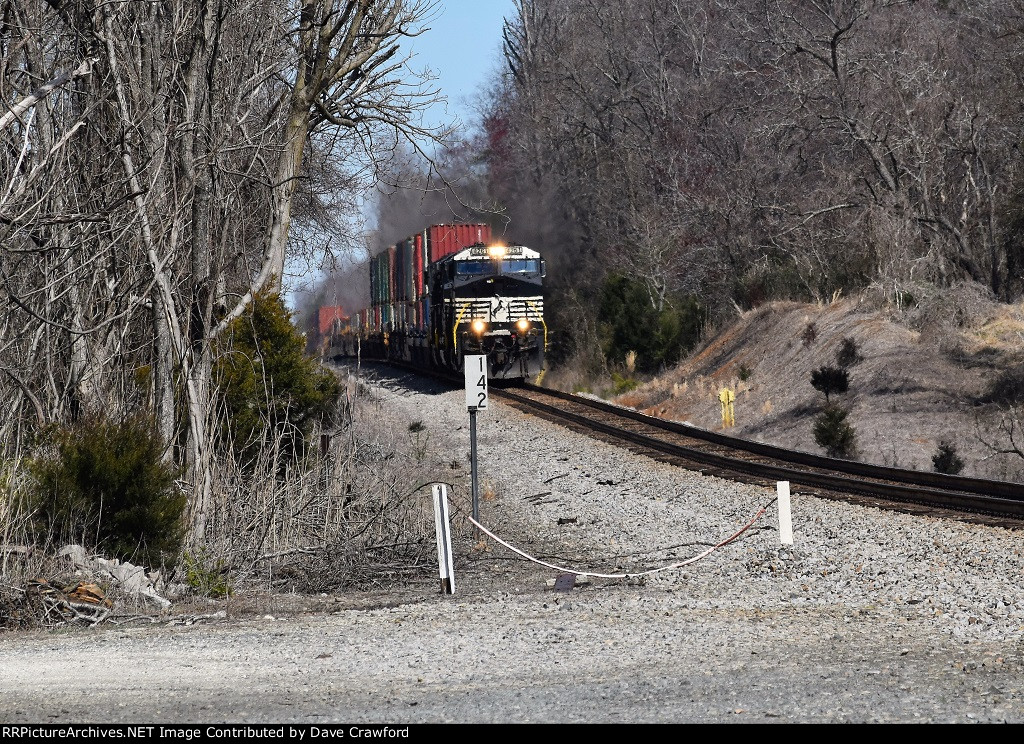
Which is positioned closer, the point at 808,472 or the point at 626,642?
the point at 626,642

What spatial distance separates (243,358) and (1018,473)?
10248mm

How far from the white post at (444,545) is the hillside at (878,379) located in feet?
27.9

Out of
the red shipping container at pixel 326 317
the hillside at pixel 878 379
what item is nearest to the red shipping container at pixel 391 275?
the hillside at pixel 878 379

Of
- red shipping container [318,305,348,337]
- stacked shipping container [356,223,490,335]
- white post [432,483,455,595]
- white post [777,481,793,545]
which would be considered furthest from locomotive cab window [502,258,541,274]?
red shipping container [318,305,348,337]

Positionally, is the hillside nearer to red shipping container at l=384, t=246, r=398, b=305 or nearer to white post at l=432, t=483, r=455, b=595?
white post at l=432, t=483, r=455, b=595

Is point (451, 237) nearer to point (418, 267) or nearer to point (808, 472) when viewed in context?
point (418, 267)

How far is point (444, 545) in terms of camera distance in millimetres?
9945

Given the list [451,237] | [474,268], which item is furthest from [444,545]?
[451,237]

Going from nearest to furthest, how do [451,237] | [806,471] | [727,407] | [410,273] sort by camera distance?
1. [806,471]
2. [727,407]
3. [451,237]
4. [410,273]

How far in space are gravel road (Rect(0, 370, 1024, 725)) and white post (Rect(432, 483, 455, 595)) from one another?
0.14 m

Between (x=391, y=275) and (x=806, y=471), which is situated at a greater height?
(x=391, y=275)

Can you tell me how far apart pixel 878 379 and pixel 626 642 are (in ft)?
52.4

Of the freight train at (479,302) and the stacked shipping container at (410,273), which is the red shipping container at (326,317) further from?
the freight train at (479,302)

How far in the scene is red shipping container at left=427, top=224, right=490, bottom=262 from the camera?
31938 mm
